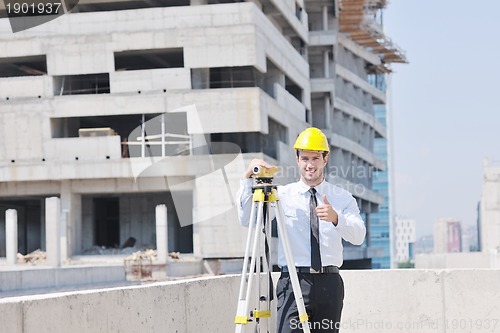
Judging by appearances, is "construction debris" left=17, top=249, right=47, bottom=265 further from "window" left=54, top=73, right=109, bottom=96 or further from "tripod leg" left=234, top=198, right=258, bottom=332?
"tripod leg" left=234, top=198, right=258, bottom=332

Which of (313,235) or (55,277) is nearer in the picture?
(313,235)

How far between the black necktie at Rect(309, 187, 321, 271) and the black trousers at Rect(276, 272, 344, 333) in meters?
0.09

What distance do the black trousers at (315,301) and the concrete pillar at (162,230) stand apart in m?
30.1

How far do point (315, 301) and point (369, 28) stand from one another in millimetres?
63783

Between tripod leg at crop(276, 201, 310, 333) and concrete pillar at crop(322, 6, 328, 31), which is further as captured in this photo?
concrete pillar at crop(322, 6, 328, 31)

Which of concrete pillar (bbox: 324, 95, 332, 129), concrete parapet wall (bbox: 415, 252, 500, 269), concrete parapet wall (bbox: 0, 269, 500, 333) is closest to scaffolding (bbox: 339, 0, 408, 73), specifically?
concrete pillar (bbox: 324, 95, 332, 129)

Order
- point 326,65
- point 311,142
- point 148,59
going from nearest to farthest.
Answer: point 311,142 → point 148,59 → point 326,65

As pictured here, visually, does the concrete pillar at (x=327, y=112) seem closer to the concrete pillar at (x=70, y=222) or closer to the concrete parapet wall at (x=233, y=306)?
the concrete pillar at (x=70, y=222)

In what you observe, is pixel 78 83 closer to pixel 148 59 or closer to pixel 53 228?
pixel 148 59

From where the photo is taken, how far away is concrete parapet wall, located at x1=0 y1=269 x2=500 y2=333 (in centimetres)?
630

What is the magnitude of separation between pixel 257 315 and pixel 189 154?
34.5 metres

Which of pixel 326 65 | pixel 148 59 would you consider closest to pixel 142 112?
pixel 148 59

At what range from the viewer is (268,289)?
6.01 meters

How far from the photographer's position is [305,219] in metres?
6.07
